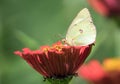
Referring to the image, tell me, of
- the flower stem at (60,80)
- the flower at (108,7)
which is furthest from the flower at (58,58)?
the flower at (108,7)

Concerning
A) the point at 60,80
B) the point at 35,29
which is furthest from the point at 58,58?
the point at 35,29

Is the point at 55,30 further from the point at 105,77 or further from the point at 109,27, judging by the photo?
the point at 105,77

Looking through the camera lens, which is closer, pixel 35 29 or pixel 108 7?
pixel 108 7

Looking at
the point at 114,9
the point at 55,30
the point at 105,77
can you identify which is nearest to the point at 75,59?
the point at 105,77

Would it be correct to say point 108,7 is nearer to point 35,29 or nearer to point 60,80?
point 35,29

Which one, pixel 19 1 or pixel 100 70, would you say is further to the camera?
pixel 19 1

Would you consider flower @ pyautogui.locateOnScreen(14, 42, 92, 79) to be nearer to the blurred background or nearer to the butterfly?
the butterfly
